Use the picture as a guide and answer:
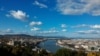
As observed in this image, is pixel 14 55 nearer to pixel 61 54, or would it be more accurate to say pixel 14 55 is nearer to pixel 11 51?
pixel 11 51

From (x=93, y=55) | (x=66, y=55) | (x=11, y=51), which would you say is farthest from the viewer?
(x=11, y=51)

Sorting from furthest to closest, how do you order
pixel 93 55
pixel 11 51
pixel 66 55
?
pixel 11 51 < pixel 66 55 < pixel 93 55

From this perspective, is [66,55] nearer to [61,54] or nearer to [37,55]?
[61,54]

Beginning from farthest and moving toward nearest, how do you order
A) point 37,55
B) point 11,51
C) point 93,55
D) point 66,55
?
1. point 11,51
2. point 37,55
3. point 66,55
4. point 93,55

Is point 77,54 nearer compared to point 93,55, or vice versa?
point 93,55

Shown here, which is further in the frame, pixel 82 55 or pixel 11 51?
pixel 11 51

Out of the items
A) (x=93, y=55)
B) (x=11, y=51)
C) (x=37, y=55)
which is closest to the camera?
(x=93, y=55)

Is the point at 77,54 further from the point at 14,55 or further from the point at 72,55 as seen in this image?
the point at 14,55

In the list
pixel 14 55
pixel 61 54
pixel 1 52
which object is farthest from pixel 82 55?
pixel 1 52

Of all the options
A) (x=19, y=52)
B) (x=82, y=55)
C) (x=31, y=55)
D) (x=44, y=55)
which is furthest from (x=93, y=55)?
(x=19, y=52)
